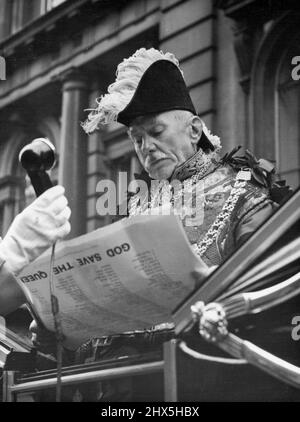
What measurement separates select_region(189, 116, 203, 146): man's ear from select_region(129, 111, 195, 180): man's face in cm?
6

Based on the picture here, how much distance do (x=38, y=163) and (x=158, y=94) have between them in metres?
0.45

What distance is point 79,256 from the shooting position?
1460 mm

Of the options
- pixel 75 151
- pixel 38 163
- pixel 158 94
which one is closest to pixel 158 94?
pixel 158 94

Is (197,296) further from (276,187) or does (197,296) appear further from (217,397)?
(276,187)

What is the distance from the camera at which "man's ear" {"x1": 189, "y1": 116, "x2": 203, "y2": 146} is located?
2053 mm

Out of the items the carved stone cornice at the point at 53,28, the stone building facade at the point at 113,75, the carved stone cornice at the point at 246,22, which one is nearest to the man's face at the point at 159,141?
the stone building facade at the point at 113,75

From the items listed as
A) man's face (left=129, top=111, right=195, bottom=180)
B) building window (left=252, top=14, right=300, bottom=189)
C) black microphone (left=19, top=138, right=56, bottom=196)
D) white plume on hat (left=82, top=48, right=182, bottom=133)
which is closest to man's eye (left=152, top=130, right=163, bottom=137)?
man's face (left=129, top=111, right=195, bottom=180)

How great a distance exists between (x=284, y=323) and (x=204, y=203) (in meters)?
0.67

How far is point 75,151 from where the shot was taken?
129 inches

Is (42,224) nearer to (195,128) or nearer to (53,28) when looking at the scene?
(195,128)

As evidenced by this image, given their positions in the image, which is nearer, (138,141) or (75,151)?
(138,141)

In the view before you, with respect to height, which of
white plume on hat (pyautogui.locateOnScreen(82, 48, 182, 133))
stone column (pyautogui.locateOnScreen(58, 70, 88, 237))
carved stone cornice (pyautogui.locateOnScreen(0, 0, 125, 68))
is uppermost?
carved stone cornice (pyautogui.locateOnScreen(0, 0, 125, 68))

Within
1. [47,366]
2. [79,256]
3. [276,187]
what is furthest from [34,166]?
[276,187]

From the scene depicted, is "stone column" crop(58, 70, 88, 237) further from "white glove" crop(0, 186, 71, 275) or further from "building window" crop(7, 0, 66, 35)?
"white glove" crop(0, 186, 71, 275)
